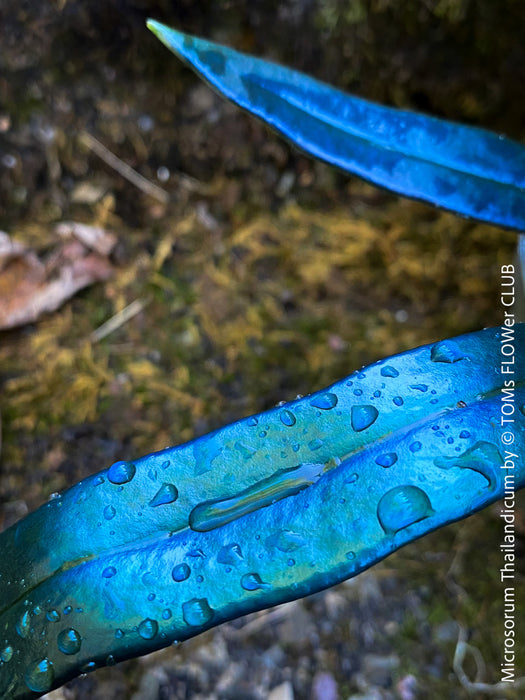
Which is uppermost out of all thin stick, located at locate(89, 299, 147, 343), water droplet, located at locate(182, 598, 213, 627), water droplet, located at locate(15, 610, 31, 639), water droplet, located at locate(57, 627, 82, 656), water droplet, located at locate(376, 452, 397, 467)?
water droplet, located at locate(376, 452, 397, 467)

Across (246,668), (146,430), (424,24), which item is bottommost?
(246,668)

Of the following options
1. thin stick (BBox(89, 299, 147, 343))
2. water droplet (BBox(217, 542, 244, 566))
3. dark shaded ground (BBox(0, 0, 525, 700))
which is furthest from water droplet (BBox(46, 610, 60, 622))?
thin stick (BBox(89, 299, 147, 343))

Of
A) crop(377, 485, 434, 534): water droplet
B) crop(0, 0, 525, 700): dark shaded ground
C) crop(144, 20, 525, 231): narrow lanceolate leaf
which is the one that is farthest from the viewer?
crop(0, 0, 525, 700): dark shaded ground

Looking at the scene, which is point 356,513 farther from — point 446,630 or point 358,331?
point 358,331

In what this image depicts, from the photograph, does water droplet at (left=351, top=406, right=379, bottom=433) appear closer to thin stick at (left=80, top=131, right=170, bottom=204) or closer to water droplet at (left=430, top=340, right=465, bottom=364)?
water droplet at (left=430, top=340, right=465, bottom=364)

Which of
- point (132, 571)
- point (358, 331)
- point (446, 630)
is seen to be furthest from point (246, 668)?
point (358, 331)

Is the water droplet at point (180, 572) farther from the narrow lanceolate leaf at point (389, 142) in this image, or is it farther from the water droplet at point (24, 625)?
the narrow lanceolate leaf at point (389, 142)
